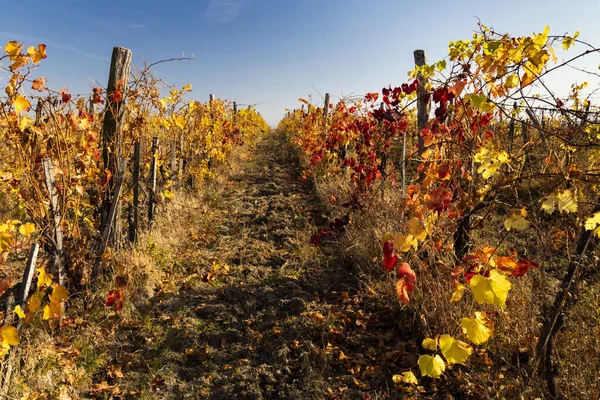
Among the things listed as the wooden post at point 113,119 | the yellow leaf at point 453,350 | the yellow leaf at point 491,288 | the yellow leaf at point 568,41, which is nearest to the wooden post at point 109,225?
the wooden post at point 113,119

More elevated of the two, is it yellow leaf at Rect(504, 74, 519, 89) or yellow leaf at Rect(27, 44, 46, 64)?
yellow leaf at Rect(27, 44, 46, 64)

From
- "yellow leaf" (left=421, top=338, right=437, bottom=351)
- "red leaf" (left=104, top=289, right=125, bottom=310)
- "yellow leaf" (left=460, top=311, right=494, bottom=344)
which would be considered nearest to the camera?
"yellow leaf" (left=460, top=311, right=494, bottom=344)

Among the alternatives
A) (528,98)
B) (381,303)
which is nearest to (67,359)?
(381,303)

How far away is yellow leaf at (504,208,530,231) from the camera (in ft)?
5.13

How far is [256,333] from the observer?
2938mm

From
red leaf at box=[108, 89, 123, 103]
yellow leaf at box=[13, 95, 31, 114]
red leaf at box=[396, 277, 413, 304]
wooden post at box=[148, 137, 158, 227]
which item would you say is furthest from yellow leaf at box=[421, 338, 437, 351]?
wooden post at box=[148, 137, 158, 227]

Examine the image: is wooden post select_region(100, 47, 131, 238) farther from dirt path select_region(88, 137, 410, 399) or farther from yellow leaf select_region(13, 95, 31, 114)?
dirt path select_region(88, 137, 410, 399)

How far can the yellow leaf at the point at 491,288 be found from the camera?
127 centimetres

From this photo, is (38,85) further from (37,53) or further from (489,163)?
(489,163)

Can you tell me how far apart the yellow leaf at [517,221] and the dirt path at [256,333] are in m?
1.41

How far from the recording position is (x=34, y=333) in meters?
2.49

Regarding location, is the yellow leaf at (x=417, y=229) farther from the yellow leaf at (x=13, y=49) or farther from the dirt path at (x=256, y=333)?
the yellow leaf at (x=13, y=49)

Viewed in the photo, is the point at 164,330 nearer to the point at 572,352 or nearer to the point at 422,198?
the point at 422,198

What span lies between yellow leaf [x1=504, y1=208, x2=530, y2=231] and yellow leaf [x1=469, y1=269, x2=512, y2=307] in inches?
13.9
